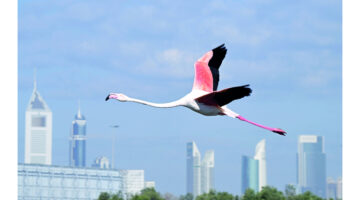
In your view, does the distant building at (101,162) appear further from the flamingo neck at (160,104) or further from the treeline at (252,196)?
the flamingo neck at (160,104)

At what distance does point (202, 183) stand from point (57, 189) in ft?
207

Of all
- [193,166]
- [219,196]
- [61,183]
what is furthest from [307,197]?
[193,166]

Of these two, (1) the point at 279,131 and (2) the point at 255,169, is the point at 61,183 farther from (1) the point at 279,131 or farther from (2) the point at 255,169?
(1) the point at 279,131

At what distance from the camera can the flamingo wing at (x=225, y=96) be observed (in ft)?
48.5

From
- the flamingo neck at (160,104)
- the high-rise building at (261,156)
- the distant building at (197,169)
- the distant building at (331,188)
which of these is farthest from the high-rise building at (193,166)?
the flamingo neck at (160,104)

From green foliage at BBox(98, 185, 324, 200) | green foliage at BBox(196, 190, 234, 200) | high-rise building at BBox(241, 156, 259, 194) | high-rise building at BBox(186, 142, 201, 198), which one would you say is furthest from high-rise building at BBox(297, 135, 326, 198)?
green foliage at BBox(196, 190, 234, 200)

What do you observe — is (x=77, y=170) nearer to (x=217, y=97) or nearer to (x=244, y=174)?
(x=244, y=174)

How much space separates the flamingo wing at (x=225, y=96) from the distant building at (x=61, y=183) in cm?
9964

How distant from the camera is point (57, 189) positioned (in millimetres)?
116750
